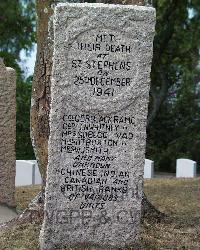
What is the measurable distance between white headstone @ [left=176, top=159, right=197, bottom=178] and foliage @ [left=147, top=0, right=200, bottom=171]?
377 cm

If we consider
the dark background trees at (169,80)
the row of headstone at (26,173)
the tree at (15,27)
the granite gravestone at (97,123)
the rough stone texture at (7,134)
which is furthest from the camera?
the tree at (15,27)

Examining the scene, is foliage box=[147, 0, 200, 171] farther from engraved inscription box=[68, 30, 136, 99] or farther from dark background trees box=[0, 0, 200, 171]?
engraved inscription box=[68, 30, 136, 99]

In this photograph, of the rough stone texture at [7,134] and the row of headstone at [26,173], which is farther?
the row of headstone at [26,173]

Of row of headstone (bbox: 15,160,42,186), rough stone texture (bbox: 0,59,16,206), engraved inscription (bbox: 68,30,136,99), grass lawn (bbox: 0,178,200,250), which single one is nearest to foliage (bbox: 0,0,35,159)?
row of headstone (bbox: 15,160,42,186)

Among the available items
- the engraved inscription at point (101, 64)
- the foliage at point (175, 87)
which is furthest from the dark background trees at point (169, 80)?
the engraved inscription at point (101, 64)

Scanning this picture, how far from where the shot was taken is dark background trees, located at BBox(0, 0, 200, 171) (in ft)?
68.0

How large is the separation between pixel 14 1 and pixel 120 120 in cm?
1739

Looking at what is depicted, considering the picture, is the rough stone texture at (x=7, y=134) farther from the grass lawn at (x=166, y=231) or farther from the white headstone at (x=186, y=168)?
the white headstone at (x=186, y=168)

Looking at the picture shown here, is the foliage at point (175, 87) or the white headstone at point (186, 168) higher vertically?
the foliage at point (175, 87)

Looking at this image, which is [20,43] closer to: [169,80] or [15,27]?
[15,27]

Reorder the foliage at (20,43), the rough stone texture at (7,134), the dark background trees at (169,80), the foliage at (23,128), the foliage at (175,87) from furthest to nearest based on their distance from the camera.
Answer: the foliage at (175,87) → the dark background trees at (169,80) → the foliage at (20,43) → the foliage at (23,128) → the rough stone texture at (7,134)

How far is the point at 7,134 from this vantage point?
9.34 m

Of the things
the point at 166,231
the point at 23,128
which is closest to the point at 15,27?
the point at 23,128

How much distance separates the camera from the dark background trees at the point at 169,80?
20.7m
